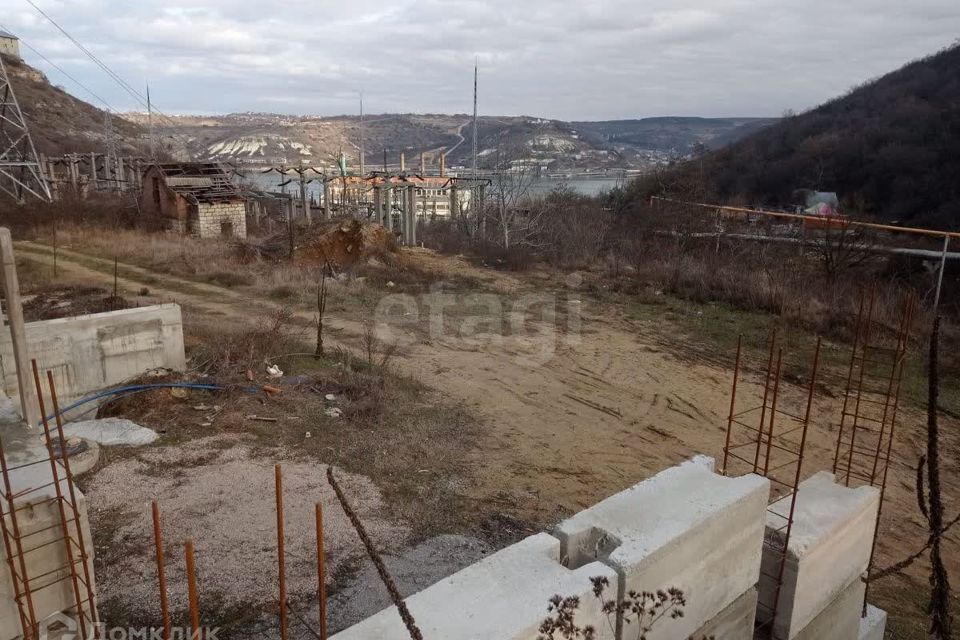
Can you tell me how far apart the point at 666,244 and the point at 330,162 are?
6569cm

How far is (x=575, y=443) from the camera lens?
25.3 feet

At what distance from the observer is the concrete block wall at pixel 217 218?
22391mm

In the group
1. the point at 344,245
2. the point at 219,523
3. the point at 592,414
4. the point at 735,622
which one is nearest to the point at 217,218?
the point at 344,245

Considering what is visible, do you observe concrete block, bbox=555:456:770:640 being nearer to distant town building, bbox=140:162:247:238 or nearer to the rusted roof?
distant town building, bbox=140:162:247:238

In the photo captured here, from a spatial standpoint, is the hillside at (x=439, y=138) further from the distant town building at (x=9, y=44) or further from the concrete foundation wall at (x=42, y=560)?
the concrete foundation wall at (x=42, y=560)

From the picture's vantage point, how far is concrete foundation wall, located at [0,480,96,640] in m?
3.09

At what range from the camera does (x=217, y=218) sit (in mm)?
22797

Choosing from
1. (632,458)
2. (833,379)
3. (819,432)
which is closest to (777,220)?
(833,379)

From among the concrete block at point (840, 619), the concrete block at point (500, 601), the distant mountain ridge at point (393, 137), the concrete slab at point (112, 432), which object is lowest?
the concrete block at point (840, 619)

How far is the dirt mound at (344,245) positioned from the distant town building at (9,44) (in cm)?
6586

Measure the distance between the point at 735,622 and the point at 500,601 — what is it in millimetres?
1876

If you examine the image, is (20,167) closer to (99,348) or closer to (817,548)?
(99,348)

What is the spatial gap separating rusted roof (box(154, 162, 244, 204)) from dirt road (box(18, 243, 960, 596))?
1081 centimetres

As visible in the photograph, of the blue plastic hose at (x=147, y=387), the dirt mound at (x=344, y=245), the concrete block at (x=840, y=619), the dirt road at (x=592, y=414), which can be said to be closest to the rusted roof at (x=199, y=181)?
the dirt mound at (x=344, y=245)
